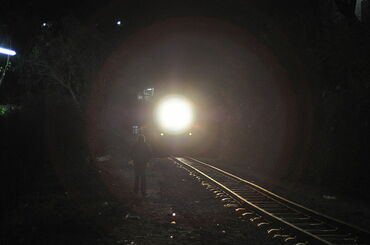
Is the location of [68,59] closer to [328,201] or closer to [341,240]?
[328,201]

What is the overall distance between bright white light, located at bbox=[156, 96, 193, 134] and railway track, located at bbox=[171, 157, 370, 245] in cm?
1808

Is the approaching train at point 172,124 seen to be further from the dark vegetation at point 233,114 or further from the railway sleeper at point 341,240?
the railway sleeper at point 341,240

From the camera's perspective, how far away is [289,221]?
980 cm

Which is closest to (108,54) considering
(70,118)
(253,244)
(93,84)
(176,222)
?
(93,84)

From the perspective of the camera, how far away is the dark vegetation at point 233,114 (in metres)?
11.9

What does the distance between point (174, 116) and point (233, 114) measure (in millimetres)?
5380

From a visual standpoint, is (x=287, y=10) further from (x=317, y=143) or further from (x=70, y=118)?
(x=70, y=118)

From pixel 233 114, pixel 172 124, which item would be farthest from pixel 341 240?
pixel 172 124

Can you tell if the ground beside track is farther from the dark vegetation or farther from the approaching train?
the approaching train

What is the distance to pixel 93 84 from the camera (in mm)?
26406

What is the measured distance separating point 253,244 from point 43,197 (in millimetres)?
6386

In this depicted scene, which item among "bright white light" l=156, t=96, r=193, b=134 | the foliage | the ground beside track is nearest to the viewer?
the ground beside track

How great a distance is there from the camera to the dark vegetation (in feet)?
39.0

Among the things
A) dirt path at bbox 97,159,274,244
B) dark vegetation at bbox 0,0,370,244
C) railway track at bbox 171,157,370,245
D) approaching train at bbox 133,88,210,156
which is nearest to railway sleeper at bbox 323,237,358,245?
railway track at bbox 171,157,370,245
